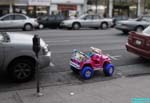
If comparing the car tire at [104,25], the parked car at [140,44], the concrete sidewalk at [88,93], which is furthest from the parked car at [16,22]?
the concrete sidewalk at [88,93]

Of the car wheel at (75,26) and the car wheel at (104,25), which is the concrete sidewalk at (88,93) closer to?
the car wheel at (75,26)

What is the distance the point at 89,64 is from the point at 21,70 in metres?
1.91

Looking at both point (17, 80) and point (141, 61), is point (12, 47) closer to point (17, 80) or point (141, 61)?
point (17, 80)

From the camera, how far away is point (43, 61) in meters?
7.74

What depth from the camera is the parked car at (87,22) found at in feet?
82.5

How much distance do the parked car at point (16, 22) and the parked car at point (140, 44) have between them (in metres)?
14.4

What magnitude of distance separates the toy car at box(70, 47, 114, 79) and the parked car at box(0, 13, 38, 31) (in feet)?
51.0

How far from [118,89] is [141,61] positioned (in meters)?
3.83

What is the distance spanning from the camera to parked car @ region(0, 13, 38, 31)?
2272 centimetres

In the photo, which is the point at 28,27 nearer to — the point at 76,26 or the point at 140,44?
the point at 76,26

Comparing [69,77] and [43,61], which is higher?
[43,61]

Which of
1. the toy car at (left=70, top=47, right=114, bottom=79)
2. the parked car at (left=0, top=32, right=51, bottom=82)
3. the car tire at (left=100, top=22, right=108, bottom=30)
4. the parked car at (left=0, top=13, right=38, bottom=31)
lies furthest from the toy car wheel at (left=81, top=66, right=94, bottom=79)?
the car tire at (left=100, top=22, right=108, bottom=30)

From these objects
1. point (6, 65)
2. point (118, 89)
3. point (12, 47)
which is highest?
point (12, 47)

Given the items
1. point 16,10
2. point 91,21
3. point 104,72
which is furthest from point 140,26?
Answer: point 16,10
